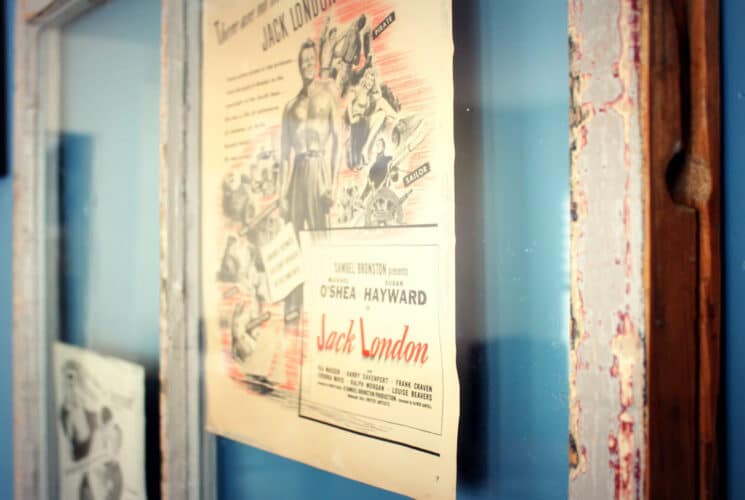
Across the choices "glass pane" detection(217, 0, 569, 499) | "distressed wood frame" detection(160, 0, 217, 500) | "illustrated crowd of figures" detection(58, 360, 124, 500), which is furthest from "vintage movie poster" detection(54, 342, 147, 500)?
A: "glass pane" detection(217, 0, 569, 499)

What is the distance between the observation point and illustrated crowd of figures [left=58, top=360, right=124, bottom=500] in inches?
44.3

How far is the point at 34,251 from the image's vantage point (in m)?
1.34

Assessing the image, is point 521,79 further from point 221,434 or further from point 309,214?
point 221,434

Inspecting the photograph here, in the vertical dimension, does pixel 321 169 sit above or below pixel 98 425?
above

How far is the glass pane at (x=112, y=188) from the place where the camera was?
1055 mm

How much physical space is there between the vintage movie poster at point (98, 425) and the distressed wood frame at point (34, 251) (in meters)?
0.05

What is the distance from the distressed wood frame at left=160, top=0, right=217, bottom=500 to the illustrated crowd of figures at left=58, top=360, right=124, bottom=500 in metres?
0.24

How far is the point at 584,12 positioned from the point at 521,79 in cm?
10

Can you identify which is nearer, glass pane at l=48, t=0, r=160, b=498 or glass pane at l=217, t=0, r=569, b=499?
glass pane at l=217, t=0, r=569, b=499

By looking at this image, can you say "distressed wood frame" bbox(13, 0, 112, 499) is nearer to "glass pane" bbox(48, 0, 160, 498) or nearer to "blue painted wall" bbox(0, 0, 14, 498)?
"glass pane" bbox(48, 0, 160, 498)

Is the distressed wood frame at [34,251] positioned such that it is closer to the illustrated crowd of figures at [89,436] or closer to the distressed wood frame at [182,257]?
the illustrated crowd of figures at [89,436]

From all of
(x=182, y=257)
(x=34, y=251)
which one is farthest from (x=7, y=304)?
(x=182, y=257)

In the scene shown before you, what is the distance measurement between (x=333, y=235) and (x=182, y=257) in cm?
34

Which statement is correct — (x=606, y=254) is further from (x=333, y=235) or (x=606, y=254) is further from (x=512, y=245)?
(x=333, y=235)
